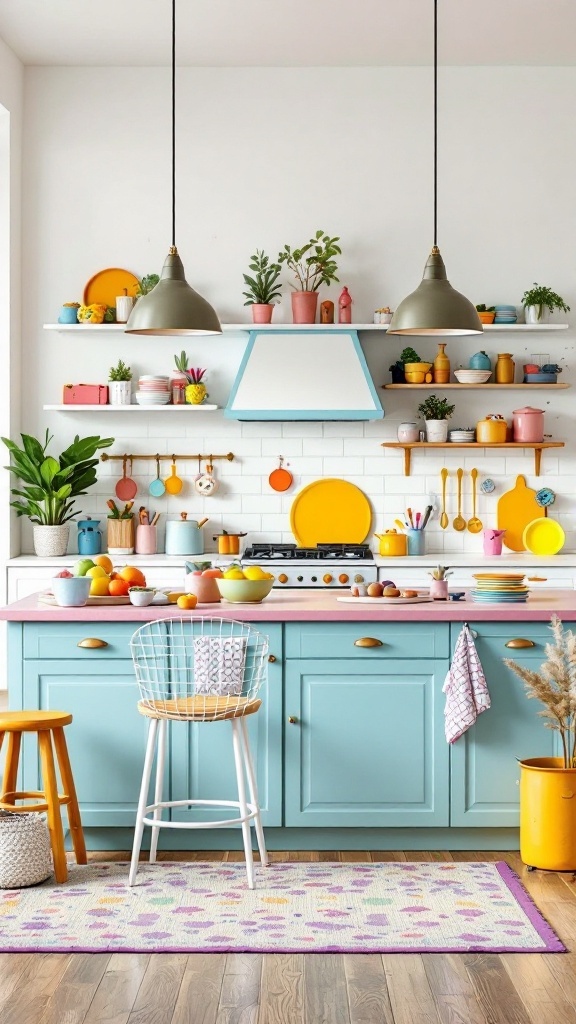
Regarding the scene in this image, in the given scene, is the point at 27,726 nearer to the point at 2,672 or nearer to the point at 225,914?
the point at 225,914

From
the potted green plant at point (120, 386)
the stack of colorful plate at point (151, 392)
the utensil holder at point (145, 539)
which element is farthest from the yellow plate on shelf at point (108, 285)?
the utensil holder at point (145, 539)

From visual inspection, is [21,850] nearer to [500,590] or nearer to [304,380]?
[500,590]

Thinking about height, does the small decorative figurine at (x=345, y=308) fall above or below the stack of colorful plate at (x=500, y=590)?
above

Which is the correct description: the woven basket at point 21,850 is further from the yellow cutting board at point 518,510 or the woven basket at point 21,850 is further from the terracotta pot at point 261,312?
the yellow cutting board at point 518,510

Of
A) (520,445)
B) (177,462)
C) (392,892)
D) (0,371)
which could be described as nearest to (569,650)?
(392,892)

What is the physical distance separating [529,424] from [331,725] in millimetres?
2941

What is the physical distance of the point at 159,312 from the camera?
14.3 ft

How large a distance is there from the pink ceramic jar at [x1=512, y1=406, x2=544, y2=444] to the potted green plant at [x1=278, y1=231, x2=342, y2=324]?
Answer: 4.37 feet

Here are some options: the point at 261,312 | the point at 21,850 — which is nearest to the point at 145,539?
the point at 261,312

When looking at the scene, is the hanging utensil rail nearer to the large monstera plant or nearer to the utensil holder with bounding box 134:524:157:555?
the large monstera plant

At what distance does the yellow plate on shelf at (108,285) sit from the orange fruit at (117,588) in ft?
8.95

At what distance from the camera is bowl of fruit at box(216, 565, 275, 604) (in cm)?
457

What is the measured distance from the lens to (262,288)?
6.74m

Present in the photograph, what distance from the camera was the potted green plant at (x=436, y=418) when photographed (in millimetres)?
6789
